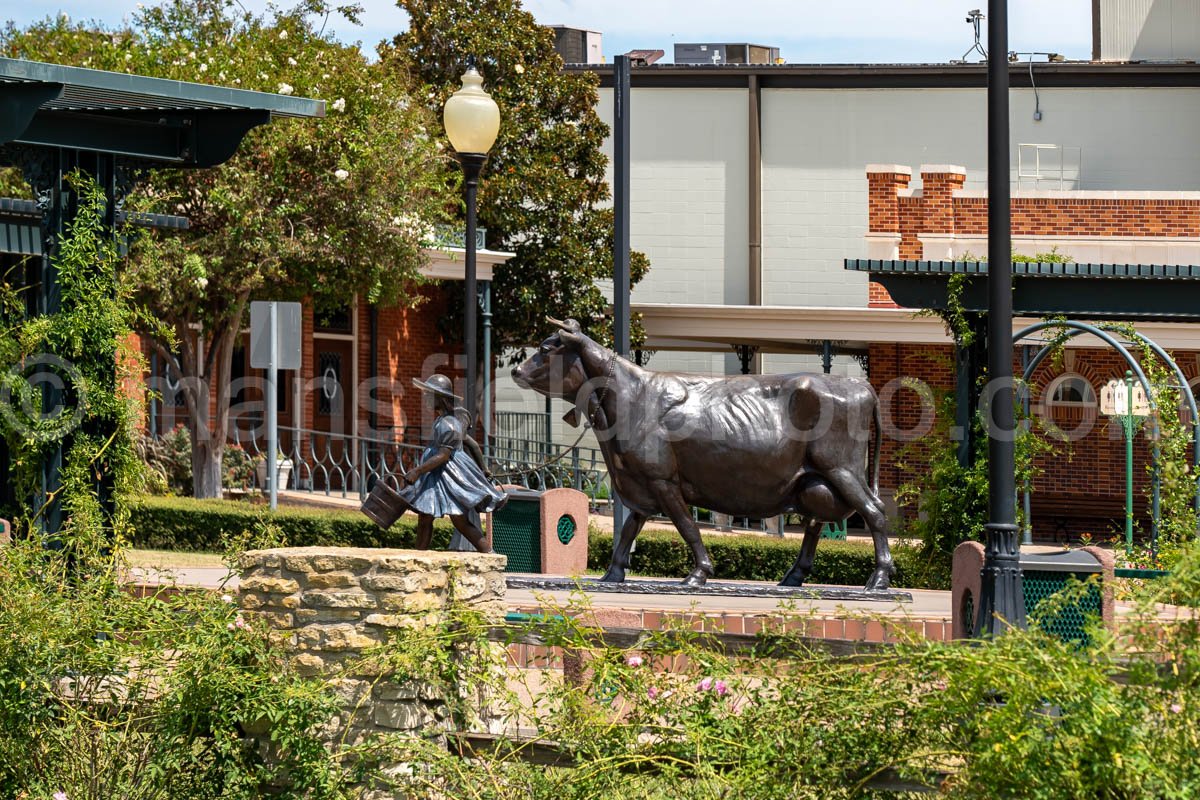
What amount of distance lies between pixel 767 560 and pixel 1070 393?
13.2 m

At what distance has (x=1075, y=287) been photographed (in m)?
13.0

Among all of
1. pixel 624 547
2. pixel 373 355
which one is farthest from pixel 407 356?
pixel 624 547

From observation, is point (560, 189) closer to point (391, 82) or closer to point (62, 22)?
point (391, 82)

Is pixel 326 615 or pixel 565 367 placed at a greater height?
pixel 565 367

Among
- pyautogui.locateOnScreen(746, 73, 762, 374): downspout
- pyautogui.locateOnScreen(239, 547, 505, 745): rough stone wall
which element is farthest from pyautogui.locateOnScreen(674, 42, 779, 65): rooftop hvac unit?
pyautogui.locateOnScreen(239, 547, 505, 745): rough stone wall

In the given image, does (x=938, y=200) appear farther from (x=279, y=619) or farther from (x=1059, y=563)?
(x=279, y=619)

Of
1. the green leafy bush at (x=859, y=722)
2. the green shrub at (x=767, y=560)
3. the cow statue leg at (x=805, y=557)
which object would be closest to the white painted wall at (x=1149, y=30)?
the green shrub at (x=767, y=560)

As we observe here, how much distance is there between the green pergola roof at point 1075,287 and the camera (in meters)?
12.9

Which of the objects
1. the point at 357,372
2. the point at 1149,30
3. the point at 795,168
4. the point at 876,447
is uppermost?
the point at 1149,30

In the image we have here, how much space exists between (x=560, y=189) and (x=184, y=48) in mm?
8558

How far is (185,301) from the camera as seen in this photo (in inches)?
779

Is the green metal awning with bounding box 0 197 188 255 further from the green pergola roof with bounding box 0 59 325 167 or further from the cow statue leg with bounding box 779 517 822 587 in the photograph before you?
the cow statue leg with bounding box 779 517 822 587

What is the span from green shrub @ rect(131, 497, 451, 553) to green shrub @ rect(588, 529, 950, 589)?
6.62 ft

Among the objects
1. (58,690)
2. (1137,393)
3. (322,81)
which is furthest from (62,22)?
(58,690)
